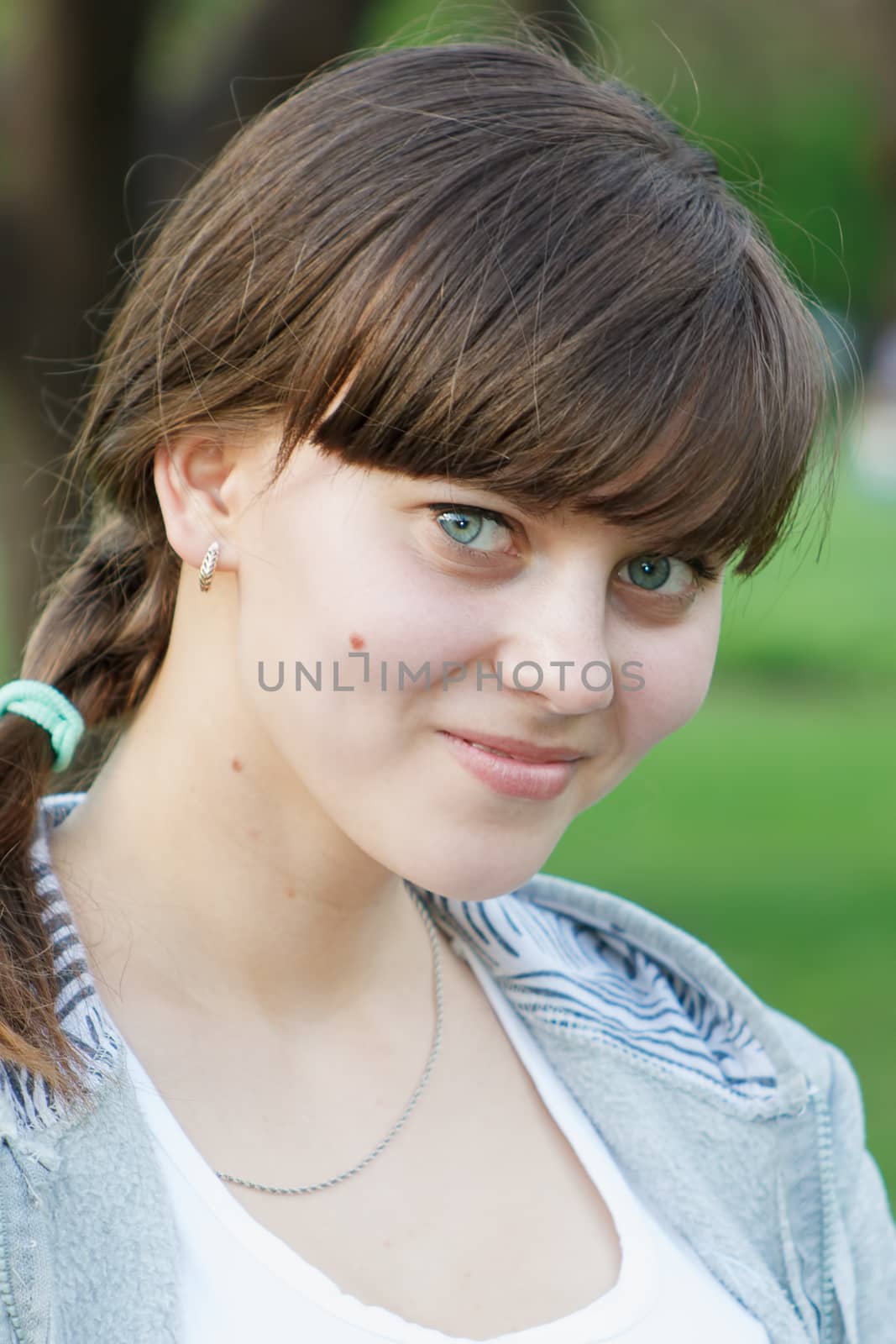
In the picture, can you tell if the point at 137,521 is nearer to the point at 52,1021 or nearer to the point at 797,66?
the point at 52,1021

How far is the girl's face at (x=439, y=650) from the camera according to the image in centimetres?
138

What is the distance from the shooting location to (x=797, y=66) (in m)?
6.82

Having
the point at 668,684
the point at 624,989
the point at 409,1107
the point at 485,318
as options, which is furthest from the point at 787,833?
the point at 485,318

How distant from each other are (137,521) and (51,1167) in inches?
30.0

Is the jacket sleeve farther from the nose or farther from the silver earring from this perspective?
the silver earring

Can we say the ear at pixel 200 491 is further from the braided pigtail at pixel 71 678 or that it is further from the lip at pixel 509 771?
the lip at pixel 509 771

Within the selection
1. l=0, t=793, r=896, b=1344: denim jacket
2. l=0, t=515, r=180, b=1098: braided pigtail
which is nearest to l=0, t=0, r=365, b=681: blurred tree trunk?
l=0, t=515, r=180, b=1098: braided pigtail

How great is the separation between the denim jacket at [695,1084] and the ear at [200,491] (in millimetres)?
352

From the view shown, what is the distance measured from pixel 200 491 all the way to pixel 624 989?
33.5 inches

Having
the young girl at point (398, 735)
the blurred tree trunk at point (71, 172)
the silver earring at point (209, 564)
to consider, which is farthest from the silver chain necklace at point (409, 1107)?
the blurred tree trunk at point (71, 172)

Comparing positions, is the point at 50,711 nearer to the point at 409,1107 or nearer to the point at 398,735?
the point at 398,735

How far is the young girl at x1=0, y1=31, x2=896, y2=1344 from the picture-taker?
1.34m

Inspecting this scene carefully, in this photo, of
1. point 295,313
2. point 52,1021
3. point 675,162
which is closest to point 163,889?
point 52,1021

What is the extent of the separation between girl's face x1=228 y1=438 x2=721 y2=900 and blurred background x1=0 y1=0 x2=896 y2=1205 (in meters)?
0.43
